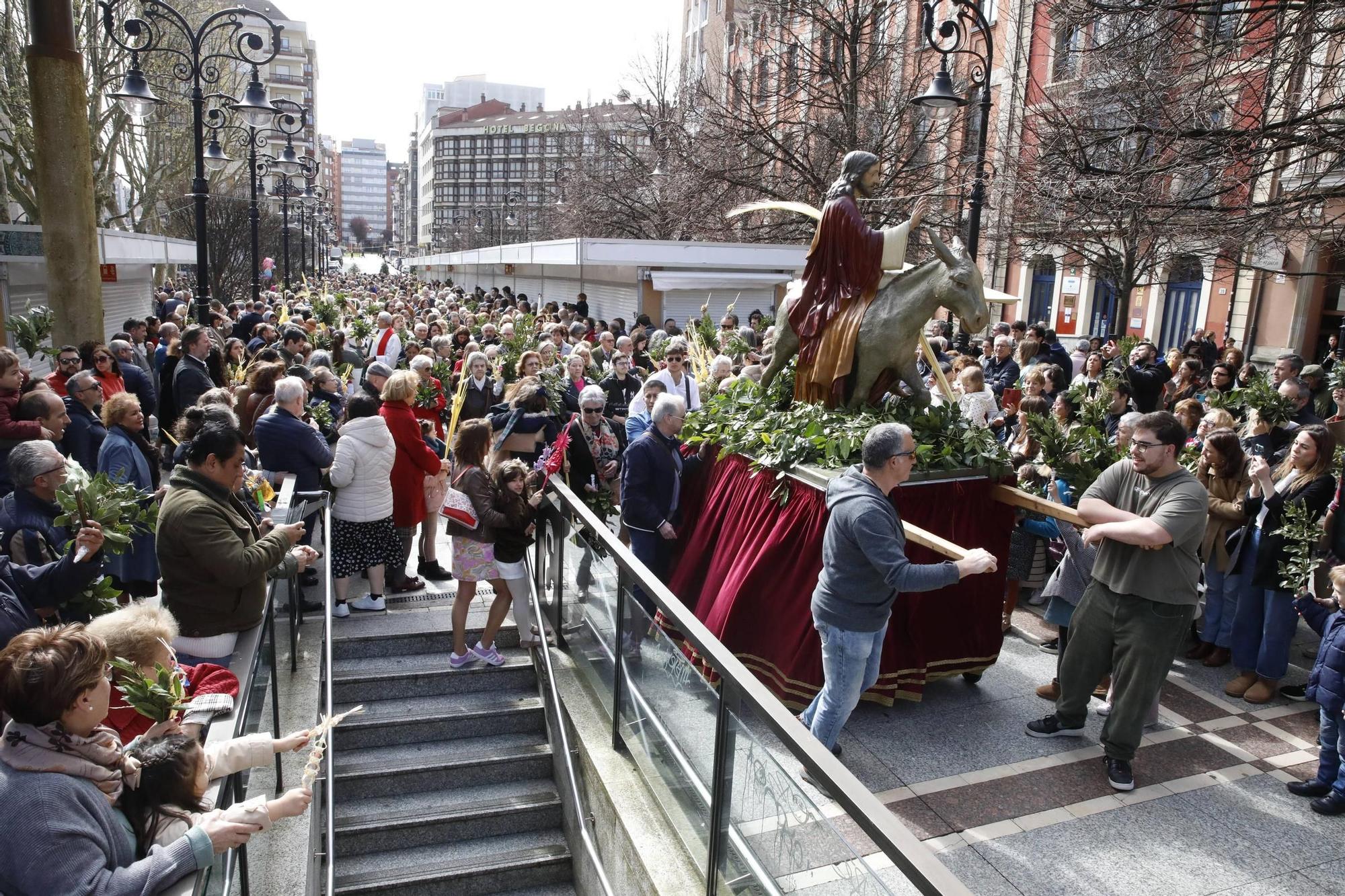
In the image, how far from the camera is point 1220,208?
33.2 feet

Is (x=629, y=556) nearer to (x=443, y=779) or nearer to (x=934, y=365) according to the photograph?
(x=443, y=779)

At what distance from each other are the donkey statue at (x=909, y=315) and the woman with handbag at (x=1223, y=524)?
1.82 meters

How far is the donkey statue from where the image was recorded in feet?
19.9

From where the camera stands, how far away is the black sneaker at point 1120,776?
478 cm

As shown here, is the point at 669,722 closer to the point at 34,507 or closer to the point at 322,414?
the point at 34,507

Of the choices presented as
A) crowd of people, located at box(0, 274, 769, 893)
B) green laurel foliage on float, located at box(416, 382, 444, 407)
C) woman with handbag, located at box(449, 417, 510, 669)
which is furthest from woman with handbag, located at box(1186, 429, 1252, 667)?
green laurel foliage on float, located at box(416, 382, 444, 407)

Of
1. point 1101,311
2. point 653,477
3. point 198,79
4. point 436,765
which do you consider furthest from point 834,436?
point 1101,311

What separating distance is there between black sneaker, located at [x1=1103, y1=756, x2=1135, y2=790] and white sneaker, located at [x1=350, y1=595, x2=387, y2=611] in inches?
201

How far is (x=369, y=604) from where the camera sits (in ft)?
23.4

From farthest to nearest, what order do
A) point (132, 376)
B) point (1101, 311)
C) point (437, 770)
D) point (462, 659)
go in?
point (1101, 311)
point (132, 376)
point (462, 659)
point (437, 770)

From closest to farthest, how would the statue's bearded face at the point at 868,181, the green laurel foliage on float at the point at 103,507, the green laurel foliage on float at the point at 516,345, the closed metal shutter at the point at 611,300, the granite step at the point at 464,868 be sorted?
1. the green laurel foliage on float at the point at 103,507
2. the granite step at the point at 464,868
3. the statue's bearded face at the point at 868,181
4. the green laurel foliage on float at the point at 516,345
5. the closed metal shutter at the point at 611,300

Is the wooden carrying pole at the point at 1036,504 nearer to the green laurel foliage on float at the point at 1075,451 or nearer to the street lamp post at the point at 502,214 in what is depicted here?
the green laurel foliage on float at the point at 1075,451

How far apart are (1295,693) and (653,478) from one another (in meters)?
4.38

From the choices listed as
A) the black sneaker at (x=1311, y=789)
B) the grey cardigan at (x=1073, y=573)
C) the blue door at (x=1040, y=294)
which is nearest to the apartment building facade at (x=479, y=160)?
the blue door at (x=1040, y=294)
